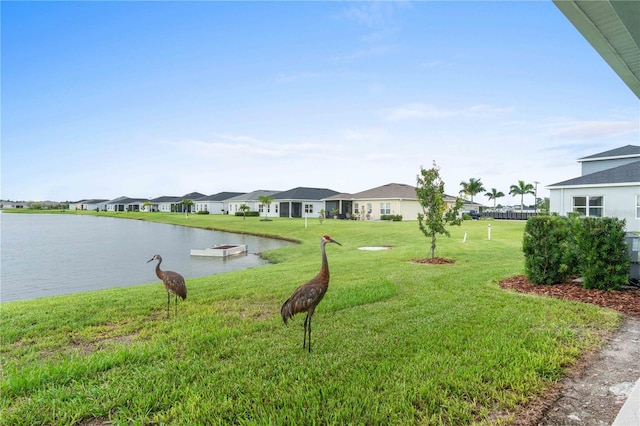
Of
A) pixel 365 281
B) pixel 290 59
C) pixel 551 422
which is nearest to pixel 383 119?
pixel 290 59

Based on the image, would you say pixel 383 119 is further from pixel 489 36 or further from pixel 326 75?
pixel 489 36

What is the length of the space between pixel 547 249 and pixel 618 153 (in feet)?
82.1

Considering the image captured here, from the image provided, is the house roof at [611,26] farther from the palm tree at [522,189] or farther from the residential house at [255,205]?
the palm tree at [522,189]

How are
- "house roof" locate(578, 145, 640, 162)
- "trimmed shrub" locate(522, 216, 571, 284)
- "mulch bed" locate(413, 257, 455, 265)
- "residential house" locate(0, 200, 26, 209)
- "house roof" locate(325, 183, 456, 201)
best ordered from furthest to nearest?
"residential house" locate(0, 200, 26, 209) < "house roof" locate(325, 183, 456, 201) < "house roof" locate(578, 145, 640, 162) < "mulch bed" locate(413, 257, 455, 265) < "trimmed shrub" locate(522, 216, 571, 284)

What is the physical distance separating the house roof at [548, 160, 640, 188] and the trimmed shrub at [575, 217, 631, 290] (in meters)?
18.6

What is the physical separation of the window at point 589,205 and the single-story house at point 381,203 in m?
14.2

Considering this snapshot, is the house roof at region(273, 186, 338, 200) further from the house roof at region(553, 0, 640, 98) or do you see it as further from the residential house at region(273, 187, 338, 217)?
the house roof at region(553, 0, 640, 98)

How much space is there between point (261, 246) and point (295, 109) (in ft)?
34.7

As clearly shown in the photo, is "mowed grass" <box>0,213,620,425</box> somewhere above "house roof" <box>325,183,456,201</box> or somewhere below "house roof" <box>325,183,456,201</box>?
below

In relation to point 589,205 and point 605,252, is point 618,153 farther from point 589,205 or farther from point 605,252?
point 605,252

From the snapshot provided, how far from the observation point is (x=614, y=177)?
21.4 meters

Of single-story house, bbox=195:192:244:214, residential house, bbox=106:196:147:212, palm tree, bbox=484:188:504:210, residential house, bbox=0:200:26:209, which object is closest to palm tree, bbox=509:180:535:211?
palm tree, bbox=484:188:504:210

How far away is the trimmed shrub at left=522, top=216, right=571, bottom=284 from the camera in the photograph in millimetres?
7457

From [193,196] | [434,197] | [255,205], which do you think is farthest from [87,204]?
[434,197]
